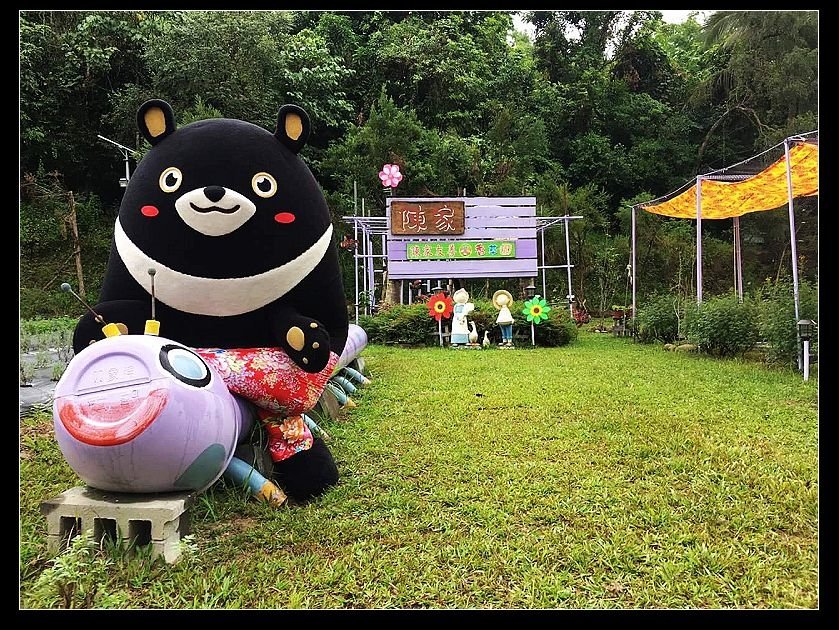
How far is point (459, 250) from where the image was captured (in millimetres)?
10742

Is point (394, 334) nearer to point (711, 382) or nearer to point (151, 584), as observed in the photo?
point (711, 382)

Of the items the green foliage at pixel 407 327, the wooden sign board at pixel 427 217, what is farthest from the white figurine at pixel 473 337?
the wooden sign board at pixel 427 217

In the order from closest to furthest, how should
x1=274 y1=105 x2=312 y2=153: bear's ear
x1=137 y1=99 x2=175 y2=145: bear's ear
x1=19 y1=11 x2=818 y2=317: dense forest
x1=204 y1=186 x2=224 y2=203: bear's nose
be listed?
1. x1=204 y1=186 x2=224 y2=203: bear's nose
2. x1=137 y1=99 x2=175 y2=145: bear's ear
3. x1=274 y1=105 x2=312 y2=153: bear's ear
4. x1=19 y1=11 x2=818 y2=317: dense forest

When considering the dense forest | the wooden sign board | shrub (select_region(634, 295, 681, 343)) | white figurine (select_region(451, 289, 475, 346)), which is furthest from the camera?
the dense forest

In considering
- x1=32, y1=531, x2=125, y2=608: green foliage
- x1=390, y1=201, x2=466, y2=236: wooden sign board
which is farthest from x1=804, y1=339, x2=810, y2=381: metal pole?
x1=32, y1=531, x2=125, y2=608: green foliage

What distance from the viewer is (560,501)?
3189 millimetres

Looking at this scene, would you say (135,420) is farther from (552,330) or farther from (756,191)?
(756,191)

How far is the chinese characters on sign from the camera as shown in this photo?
10656 mm

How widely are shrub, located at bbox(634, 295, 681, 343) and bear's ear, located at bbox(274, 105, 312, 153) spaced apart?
7.65m

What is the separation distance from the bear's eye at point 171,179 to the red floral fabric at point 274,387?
778 mm

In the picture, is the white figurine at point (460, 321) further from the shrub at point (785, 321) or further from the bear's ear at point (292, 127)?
the bear's ear at point (292, 127)

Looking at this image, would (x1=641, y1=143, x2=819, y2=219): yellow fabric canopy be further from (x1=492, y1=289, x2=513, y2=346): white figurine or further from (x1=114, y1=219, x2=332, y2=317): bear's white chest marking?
(x1=114, y1=219, x2=332, y2=317): bear's white chest marking

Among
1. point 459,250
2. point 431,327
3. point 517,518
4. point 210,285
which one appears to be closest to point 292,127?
point 210,285

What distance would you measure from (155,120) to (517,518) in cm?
260
